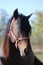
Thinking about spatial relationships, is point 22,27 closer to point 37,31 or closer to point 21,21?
point 21,21

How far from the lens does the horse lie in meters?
4.85

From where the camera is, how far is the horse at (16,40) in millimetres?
4848

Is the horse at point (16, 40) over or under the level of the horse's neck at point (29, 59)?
over

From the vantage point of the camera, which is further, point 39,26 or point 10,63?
point 39,26

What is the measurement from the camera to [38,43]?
112ft

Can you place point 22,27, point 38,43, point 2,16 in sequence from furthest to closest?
point 38,43 → point 2,16 → point 22,27

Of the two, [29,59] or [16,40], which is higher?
[16,40]

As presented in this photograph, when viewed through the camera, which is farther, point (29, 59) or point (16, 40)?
point (29, 59)

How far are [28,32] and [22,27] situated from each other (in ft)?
0.53

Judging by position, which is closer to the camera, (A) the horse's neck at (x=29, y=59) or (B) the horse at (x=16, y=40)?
(B) the horse at (x=16, y=40)

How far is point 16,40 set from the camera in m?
4.91

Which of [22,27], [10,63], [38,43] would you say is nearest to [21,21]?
[22,27]

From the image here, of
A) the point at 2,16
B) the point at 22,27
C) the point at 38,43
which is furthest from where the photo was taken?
the point at 38,43

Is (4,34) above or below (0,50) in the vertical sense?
above
